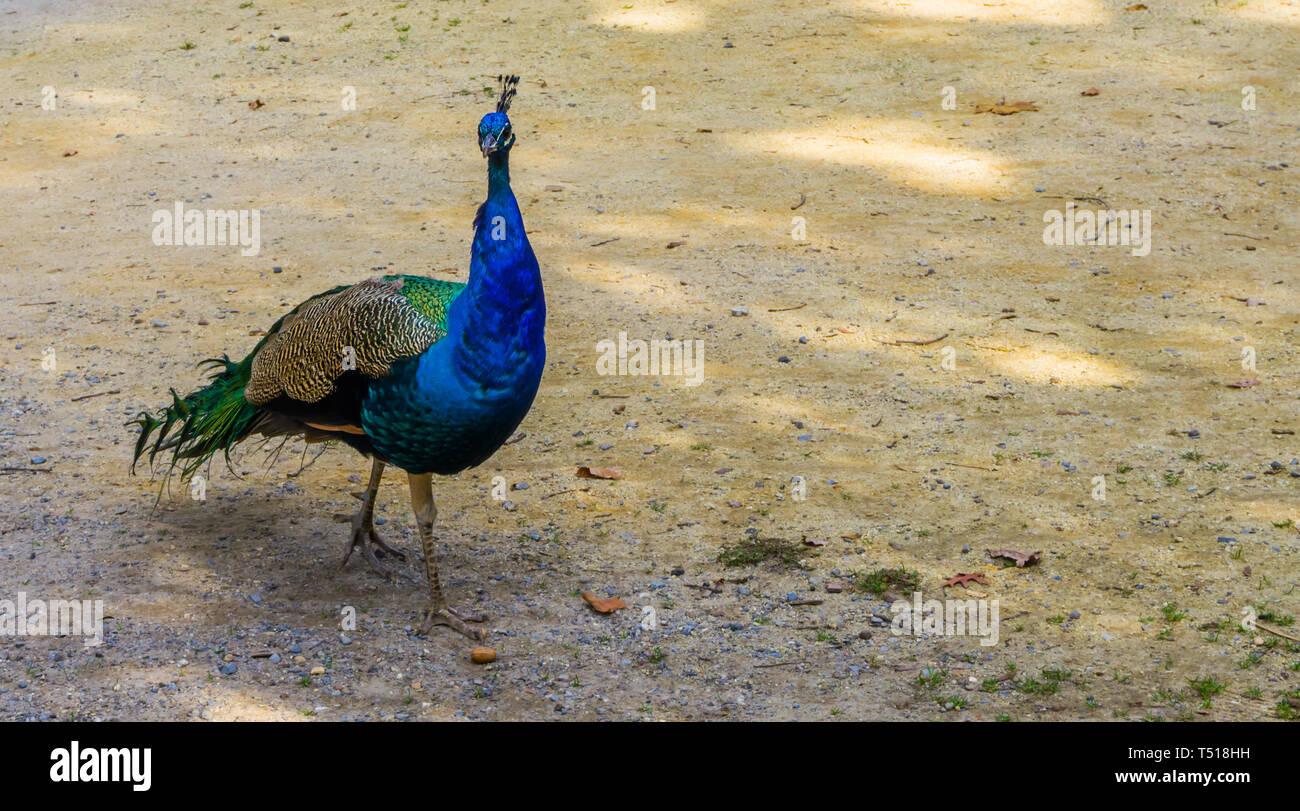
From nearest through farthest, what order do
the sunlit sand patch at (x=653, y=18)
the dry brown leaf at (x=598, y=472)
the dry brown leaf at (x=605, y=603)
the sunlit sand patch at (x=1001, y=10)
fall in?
the dry brown leaf at (x=605, y=603) < the dry brown leaf at (x=598, y=472) < the sunlit sand patch at (x=1001, y=10) < the sunlit sand patch at (x=653, y=18)

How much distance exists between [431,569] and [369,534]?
70 centimetres

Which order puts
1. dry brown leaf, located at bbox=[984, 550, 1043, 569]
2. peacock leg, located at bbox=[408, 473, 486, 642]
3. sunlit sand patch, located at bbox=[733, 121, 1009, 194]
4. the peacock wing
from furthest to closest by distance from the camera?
1. sunlit sand patch, located at bbox=[733, 121, 1009, 194]
2. dry brown leaf, located at bbox=[984, 550, 1043, 569]
3. peacock leg, located at bbox=[408, 473, 486, 642]
4. the peacock wing

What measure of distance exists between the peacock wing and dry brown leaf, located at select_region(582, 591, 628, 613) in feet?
4.50

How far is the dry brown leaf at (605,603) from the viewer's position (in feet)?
18.4

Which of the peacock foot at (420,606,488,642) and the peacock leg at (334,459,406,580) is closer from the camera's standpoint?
the peacock foot at (420,606,488,642)

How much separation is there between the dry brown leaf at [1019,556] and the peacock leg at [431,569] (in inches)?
92.8

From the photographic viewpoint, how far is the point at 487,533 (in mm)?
6359

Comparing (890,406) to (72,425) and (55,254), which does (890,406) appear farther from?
(55,254)

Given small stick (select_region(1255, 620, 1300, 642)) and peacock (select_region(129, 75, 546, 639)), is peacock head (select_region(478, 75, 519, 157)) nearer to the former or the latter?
peacock (select_region(129, 75, 546, 639))

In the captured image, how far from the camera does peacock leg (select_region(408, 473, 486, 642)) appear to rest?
5.44 meters

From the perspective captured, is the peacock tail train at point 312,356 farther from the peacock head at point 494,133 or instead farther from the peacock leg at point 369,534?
the peacock head at point 494,133

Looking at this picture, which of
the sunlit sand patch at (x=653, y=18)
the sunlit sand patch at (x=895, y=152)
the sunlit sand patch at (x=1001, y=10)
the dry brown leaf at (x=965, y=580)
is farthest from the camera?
the sunlit sand patch at (x=653, y=18)

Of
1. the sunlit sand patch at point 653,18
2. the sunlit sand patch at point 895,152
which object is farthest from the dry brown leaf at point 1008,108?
the sunlit sand patch at point 653,18

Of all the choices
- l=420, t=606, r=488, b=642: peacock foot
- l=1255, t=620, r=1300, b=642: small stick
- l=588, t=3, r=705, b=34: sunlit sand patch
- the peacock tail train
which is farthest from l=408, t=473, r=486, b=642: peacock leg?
Answer: l=588, t=3, r=705, b=34: sunlit sand patch
